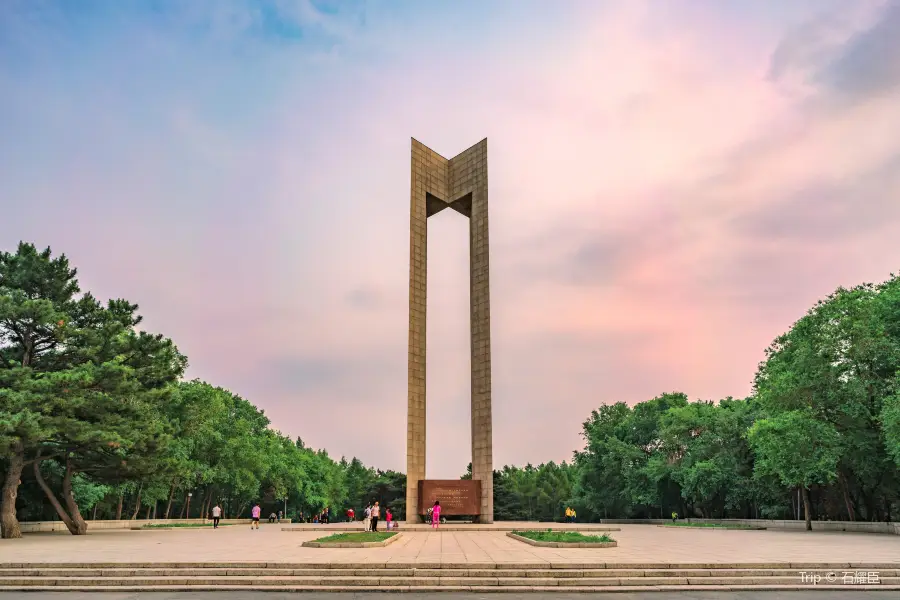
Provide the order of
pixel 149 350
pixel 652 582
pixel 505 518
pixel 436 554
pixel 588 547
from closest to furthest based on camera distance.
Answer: pixel 652 582
pixel 436 554
pixel 588 547
pixel 149 350
pixel 505 518

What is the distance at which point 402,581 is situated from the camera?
1323cm

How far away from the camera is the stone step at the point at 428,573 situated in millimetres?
13688

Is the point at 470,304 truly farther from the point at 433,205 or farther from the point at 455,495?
the point at 455,495

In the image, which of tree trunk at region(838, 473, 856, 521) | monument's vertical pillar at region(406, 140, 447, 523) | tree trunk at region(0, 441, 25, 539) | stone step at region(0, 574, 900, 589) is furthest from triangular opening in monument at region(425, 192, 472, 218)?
stone step at region(0, 574, 900, 589)

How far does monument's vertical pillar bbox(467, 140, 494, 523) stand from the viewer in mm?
33531

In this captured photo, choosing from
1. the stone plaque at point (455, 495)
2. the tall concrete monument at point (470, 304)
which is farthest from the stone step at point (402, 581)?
the tall concrete monument at point (470, 304)

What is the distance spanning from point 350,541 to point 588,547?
694 centimetres

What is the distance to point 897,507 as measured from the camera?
37.7 meters

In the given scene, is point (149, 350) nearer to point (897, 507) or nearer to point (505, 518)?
point (897, 507)

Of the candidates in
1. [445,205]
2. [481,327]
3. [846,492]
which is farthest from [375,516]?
[846,492]

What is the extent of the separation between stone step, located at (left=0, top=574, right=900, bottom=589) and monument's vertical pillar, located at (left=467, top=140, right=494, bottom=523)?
63.6 ft

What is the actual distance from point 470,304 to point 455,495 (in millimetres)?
10325

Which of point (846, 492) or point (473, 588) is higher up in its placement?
point (846, 492)

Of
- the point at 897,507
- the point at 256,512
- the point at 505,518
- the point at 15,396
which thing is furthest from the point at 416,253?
the point at 505,518
